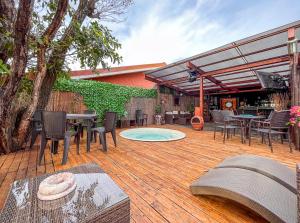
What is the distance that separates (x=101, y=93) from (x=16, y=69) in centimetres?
478

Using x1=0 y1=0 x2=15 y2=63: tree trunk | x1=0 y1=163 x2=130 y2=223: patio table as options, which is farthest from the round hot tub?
x1=0 y1=0 x2=15 y2=63: tree trunk

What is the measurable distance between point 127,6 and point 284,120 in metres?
5.75

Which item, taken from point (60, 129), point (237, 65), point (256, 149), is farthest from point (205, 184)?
point (237, 65)

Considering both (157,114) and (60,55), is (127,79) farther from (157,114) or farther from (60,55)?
(60,55)

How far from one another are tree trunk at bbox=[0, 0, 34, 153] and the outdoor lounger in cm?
324

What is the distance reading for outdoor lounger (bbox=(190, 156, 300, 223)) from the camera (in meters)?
1.27

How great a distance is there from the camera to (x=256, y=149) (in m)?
3.99

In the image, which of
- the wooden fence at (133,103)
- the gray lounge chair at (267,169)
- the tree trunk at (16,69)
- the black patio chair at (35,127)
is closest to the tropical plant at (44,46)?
the tree trunk at (16,69)

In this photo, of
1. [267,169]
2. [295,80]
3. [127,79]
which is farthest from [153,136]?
[127,79]

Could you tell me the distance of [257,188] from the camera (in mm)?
1474

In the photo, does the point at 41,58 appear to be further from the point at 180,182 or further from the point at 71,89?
the point at 180,182

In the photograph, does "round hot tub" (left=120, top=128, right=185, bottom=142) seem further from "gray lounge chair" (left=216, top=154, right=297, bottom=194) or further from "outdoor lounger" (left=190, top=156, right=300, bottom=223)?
"outdoor lounger" (left=190, top=156, right=300, bottom=223)

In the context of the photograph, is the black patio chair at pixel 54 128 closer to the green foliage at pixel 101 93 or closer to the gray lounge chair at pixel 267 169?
the gray lounge chair at pixel 267 169

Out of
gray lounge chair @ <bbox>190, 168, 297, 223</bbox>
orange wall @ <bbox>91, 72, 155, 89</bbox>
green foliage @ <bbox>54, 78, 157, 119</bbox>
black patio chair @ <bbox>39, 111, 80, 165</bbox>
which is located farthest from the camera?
orange wall @ <bbox>91, 72, 155, 89</bbox>
